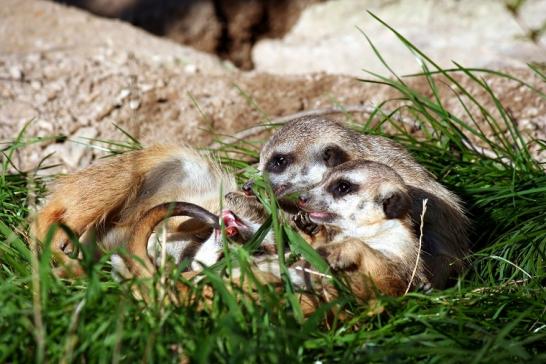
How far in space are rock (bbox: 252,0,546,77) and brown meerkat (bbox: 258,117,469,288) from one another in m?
2.47

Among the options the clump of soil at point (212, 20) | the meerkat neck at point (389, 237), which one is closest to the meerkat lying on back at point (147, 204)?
the meerkat neck at point (389, 237)

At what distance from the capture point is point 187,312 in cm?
275

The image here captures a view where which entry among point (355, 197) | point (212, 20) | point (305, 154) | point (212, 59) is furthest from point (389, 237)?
point (212, 20)

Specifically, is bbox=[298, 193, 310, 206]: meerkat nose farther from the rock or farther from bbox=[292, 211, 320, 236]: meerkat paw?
the rock

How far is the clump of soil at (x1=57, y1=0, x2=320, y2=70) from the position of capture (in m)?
7.69

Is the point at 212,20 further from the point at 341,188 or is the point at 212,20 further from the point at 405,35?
the point at 341,188

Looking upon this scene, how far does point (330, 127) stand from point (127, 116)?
205cm

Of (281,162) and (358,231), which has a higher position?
(281,162)

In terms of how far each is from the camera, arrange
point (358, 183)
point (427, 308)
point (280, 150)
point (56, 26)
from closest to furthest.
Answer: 1. point (427, 308)
2. point (358, 183)
3. point (280, 150)
4. point (56, 26)

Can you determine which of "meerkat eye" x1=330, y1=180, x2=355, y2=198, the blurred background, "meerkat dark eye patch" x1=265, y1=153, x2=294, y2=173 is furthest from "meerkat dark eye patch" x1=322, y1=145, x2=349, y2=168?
the blurred background

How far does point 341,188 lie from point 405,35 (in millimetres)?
3775

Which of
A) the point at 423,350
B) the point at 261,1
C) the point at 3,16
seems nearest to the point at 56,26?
the point at 3,16

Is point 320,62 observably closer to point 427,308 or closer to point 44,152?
point 44,152

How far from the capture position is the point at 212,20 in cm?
771
